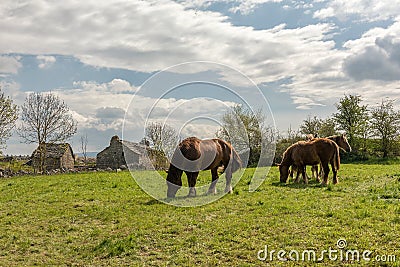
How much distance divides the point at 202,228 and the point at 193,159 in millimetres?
4727

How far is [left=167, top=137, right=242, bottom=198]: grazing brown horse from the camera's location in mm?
13695

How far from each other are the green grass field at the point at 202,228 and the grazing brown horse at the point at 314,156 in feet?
6.05

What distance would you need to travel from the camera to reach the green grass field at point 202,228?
24.4 ft

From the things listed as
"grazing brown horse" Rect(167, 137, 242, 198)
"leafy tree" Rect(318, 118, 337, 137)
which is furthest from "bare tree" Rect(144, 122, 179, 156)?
"leafy tree" Rect(318, 118, 337, 137)

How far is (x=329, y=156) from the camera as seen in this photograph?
52.0 ft

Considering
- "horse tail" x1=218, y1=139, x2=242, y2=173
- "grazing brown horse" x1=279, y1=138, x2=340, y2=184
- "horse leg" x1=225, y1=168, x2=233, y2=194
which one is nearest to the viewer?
"horse leg" x1=225, y1=168, x2=233, y2=194

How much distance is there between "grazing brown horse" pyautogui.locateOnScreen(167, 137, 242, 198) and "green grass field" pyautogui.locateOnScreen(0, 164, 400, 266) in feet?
4.13

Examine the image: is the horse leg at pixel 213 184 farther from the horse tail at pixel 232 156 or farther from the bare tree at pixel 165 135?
the bare tree at pixel 165 135

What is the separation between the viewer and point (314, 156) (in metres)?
16.3

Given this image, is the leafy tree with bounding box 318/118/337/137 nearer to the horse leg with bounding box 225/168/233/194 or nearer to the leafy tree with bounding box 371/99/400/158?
the leafy tree with bounding box 371/99/400/158

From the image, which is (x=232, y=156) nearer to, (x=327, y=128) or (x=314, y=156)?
(x=314, y=156)

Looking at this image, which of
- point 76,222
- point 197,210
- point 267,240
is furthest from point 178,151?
point 267,240

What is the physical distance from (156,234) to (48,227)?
11.8 ft

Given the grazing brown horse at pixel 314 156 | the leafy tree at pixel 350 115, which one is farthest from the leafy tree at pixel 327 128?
the grazing brown horse at pixel 314 156
